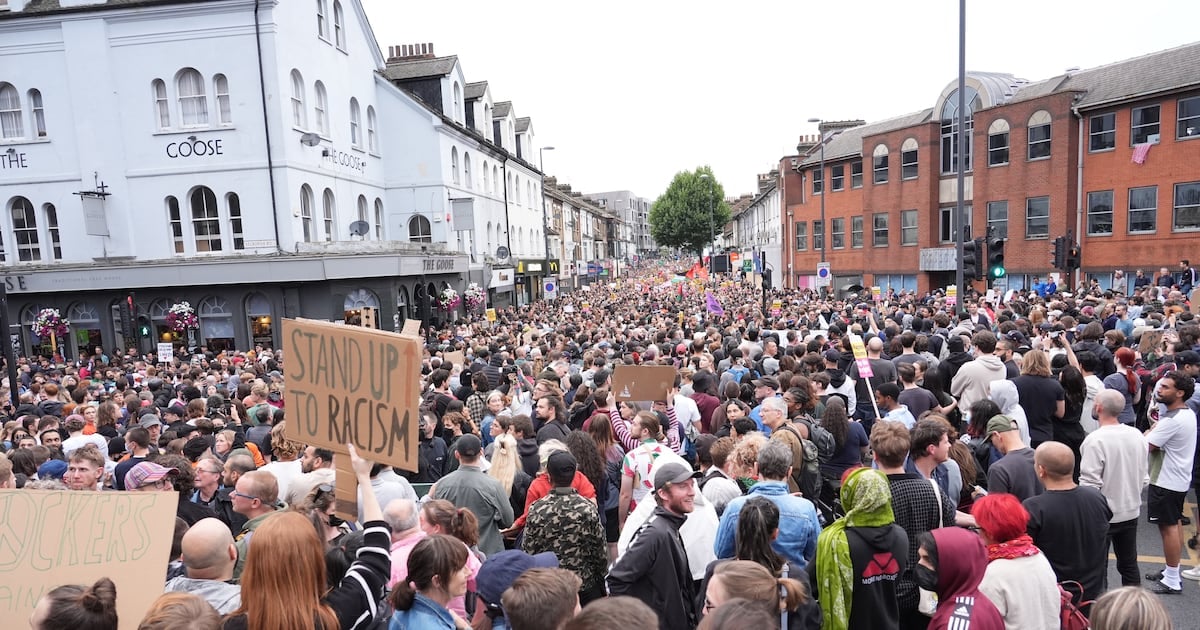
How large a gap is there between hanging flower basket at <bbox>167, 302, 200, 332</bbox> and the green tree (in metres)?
66.6

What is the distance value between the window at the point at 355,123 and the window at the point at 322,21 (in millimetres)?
2868

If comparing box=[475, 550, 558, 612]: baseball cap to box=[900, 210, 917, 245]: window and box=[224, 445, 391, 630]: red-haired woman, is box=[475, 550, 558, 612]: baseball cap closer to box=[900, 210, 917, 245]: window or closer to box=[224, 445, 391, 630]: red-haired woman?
box=[224, 445, 391, 630]: red-haired woman

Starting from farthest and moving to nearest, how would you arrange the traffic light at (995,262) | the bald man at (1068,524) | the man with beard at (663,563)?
1. the traffic light at (995,262)
2. the bald man at (1068,524)
3. the man with beard at (663,563)

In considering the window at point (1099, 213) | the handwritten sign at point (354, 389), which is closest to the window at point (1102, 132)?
the window at point (1099, 213)

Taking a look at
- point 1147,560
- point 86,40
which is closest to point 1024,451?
point 1147,560

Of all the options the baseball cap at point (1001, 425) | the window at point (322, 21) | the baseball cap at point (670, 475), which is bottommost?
the baseball cap at point (1001, 425)

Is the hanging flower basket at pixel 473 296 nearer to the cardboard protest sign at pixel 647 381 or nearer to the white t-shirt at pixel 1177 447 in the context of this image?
the cardboard protest sign at pixel 647 381

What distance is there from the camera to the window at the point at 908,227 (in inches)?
1401

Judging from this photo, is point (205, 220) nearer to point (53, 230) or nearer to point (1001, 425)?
point (53, 230)

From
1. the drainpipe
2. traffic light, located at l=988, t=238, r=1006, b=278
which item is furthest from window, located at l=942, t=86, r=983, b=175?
the drainpipe

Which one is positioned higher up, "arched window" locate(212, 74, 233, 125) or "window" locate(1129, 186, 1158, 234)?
"arched window" locate(212, 74, 233, 125)

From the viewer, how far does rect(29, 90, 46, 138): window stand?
2342 centimetres

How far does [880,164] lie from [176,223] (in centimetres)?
3340

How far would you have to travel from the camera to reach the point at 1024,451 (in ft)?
16.8
